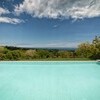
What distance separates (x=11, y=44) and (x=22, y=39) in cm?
122

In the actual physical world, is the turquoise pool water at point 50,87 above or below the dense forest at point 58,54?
below

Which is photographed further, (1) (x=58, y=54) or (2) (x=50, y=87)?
(1) (x=58, y=54)

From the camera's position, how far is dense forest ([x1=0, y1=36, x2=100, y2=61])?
17234 millimetres

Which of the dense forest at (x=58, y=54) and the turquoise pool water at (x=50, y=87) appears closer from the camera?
the turquoise pool water at (x=50, y=87)

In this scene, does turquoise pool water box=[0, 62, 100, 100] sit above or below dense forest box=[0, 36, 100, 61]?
below

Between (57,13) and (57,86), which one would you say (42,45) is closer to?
(57,13)

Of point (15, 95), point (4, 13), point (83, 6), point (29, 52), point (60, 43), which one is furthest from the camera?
Result: point (60, 43)

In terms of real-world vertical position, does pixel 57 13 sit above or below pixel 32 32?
above

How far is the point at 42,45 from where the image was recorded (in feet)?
85.9

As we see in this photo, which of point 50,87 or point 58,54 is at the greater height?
point 58,54

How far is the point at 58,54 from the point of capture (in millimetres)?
18578

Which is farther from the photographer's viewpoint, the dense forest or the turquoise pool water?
the dense forest

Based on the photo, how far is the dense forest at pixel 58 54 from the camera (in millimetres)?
17234

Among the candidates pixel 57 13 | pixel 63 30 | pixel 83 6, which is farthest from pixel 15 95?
pixel 63 30
